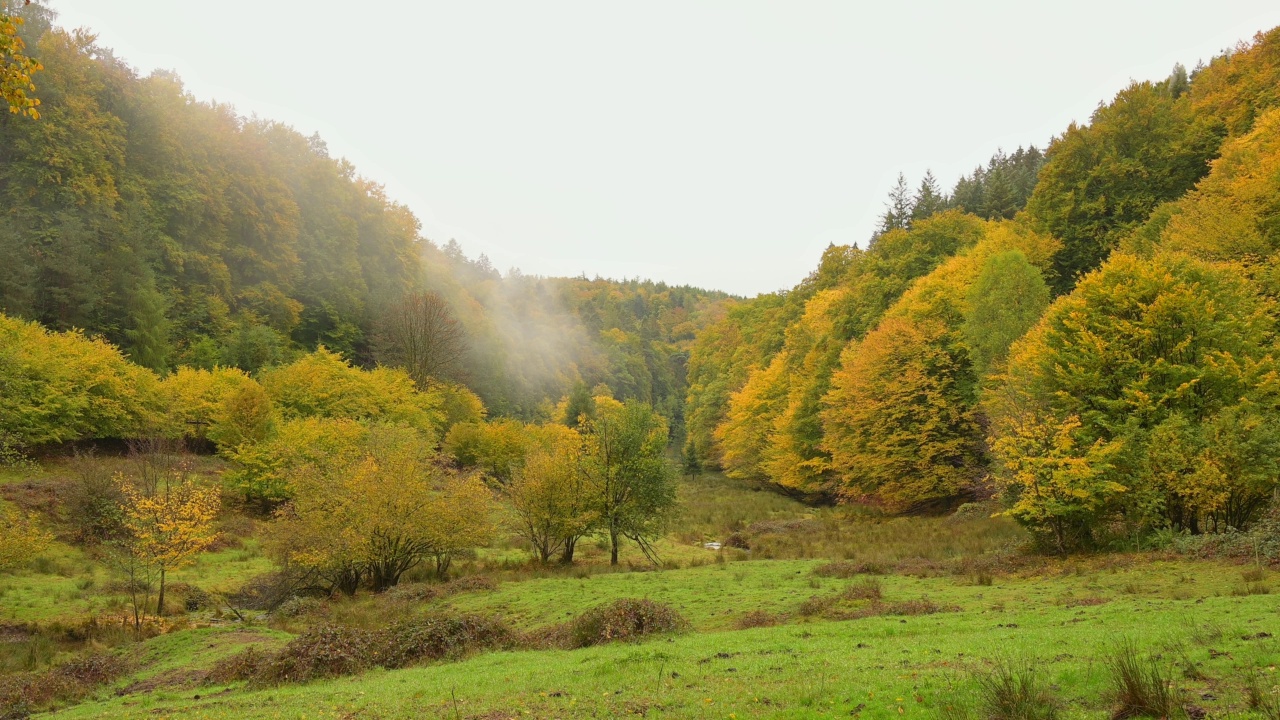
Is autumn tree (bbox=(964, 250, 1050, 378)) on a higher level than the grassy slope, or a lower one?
higher

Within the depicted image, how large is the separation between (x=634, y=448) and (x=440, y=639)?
17.0m

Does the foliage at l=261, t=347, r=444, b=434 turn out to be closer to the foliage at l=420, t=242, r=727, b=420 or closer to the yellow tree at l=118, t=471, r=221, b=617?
the yellow tree at l=118, t=471, r=221, b=617

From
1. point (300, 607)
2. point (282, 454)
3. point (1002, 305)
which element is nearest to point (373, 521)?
point (300, 607)

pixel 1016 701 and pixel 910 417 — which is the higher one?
pixel 910 417

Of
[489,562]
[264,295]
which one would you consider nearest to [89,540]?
[489,562]

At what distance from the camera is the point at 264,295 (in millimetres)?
83750

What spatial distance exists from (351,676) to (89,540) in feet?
91.2

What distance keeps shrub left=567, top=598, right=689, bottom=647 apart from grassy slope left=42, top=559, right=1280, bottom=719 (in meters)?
Answer: 0.82

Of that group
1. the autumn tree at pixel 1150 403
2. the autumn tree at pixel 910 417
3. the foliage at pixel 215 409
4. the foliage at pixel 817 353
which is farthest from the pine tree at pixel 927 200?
the foliage at pixel 215 409

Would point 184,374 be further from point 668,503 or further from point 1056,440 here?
point 1056,440

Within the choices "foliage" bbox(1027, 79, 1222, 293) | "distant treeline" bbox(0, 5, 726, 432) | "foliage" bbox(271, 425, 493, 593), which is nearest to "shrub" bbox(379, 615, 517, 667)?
"foliage" bbox(271, 425, 493, 593)

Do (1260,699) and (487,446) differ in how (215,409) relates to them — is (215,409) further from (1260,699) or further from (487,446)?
(1260,699)

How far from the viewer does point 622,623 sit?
1709 centimetres

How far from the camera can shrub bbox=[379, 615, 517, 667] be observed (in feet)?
55.6
